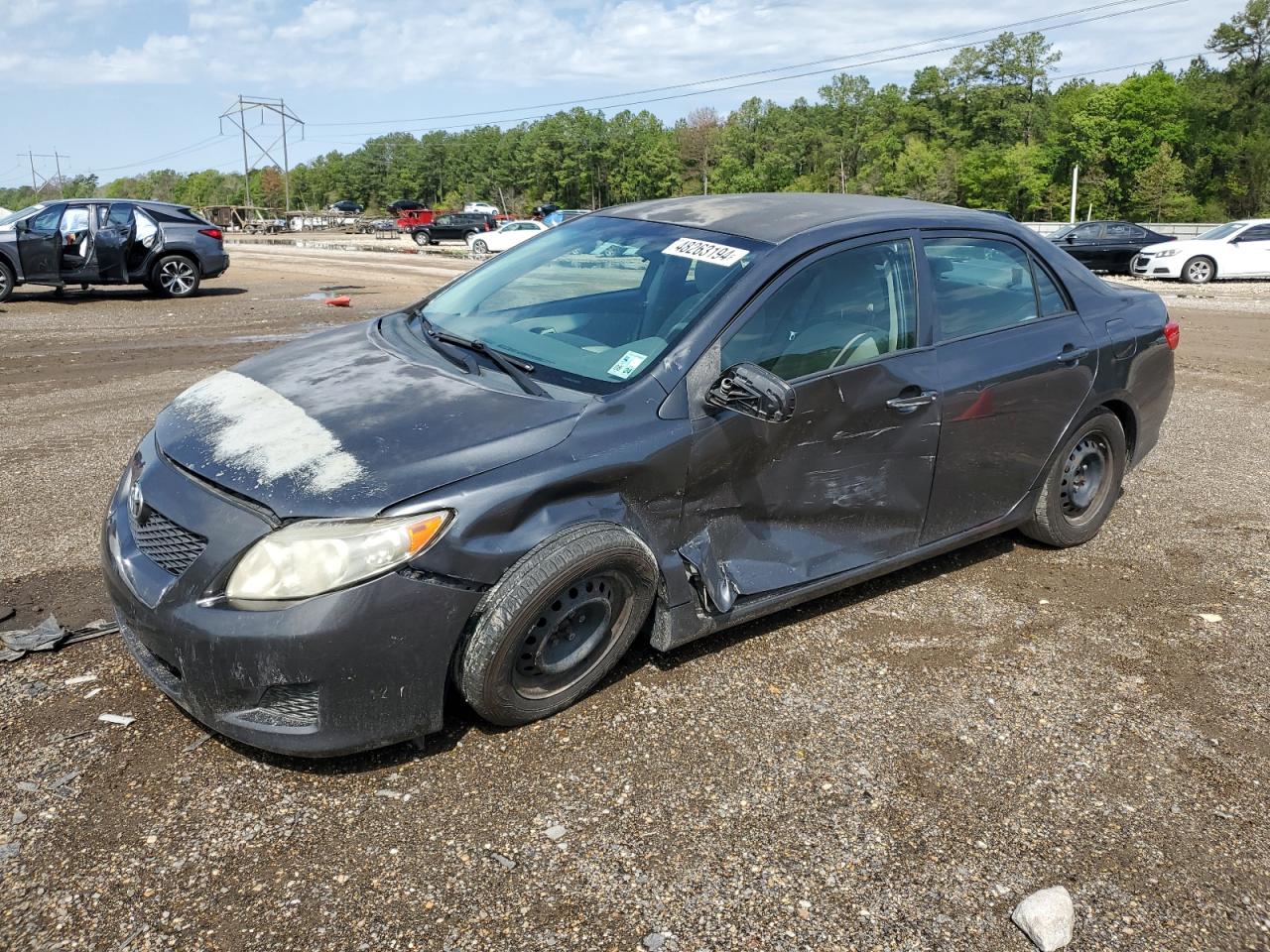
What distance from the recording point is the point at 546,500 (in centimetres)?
309

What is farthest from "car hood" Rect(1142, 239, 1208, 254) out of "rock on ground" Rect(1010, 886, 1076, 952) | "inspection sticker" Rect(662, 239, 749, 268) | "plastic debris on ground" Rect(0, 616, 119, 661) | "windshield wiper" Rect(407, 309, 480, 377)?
"plastic debris on ground" Rect(0, 616, 119, 661)

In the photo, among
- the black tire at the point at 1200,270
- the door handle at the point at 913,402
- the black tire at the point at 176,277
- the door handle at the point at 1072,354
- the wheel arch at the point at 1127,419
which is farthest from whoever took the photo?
the black tire at the point at 1200,270

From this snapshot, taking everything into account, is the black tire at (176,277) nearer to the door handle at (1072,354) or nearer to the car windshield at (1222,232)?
the door handle at (1072,354)

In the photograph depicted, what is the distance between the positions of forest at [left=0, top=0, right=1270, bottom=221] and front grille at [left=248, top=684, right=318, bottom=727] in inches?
3304

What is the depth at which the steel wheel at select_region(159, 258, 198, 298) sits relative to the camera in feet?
55.5

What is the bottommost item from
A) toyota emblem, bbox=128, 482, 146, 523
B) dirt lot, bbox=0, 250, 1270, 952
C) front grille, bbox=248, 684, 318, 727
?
dirt lot, bbox=0, 250, 1270, 952

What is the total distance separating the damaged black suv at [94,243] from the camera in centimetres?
1577

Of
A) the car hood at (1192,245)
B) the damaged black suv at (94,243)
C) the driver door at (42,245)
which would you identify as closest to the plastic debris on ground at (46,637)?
the damaged black suv at (94,243)

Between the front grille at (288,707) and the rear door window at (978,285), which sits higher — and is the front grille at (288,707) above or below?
below

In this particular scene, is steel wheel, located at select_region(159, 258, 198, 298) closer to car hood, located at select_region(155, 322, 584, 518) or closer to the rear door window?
car hood, located at select_region(155, 322, 584, 518)

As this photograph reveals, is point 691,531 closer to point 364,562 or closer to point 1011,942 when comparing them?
point 364,562

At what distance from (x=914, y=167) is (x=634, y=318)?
3740 inches

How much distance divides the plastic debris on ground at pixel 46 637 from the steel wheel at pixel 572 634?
171 centimetres

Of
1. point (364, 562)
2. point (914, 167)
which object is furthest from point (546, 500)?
point (914, 167)
